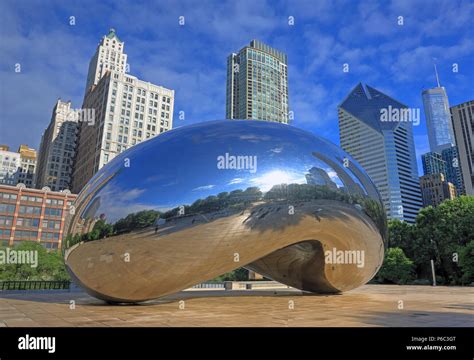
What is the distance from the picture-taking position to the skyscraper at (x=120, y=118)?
101m

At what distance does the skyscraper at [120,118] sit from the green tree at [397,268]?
76.7 metres

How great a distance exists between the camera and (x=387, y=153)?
167375mm

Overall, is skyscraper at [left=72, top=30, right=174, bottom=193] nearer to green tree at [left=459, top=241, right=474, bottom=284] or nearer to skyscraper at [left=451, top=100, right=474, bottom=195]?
skyscraper at [left=451, top=100, right=474, bottom=195]

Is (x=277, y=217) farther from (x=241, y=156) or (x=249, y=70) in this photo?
(x=249, y=70)

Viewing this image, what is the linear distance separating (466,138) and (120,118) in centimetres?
9155

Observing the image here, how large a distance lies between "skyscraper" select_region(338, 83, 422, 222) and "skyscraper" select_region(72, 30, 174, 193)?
92.6 metres

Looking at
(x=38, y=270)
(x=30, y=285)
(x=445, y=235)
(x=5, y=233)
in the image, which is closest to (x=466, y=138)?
(x=445, y=235)

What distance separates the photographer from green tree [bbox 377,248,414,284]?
3941 centimetres

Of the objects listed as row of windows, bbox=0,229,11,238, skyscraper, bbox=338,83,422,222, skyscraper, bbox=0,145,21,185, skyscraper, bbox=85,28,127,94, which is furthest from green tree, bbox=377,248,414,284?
skyscraper, bbox=0,145,21,185

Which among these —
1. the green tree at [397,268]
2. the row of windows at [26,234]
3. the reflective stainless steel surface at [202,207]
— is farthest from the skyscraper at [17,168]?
the reflective stainless steel surface at [202,207]

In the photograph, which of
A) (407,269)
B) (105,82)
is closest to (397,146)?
(105,82)

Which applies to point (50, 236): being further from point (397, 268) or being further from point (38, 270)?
point (397, 268)

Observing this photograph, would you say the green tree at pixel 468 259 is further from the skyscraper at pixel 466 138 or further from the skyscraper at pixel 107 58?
the skyscraper at pixel 107 58

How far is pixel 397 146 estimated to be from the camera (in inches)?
6890
